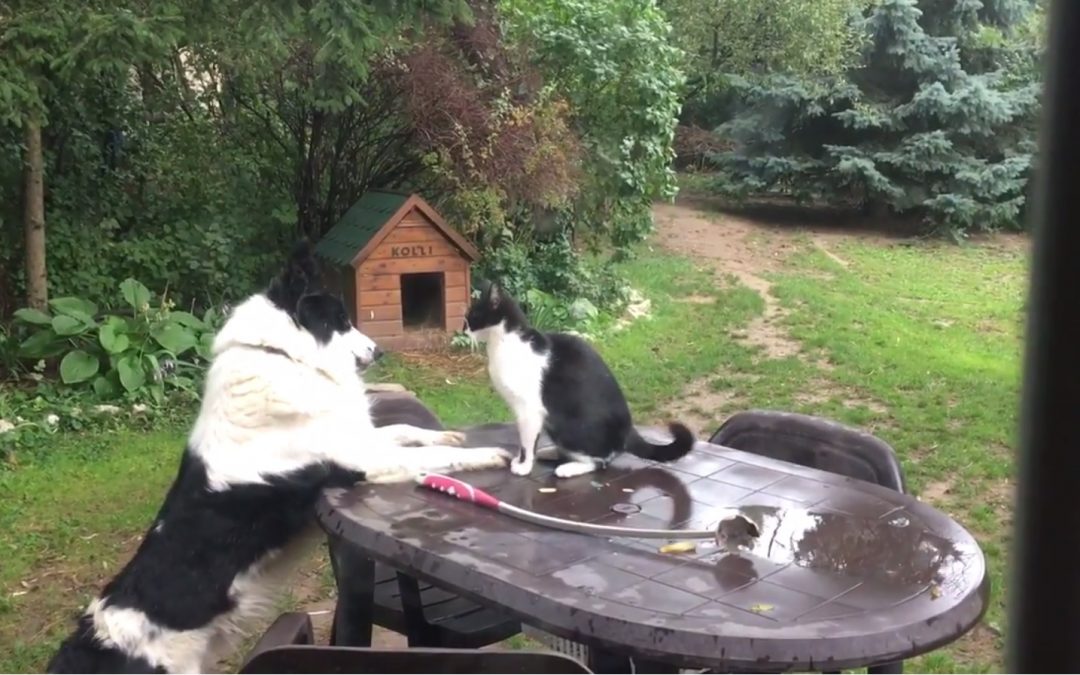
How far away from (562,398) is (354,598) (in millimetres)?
781

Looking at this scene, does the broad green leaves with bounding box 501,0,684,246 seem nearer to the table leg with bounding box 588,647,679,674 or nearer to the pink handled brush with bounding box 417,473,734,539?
the pink handled brush with bounding box 417,473,734,539

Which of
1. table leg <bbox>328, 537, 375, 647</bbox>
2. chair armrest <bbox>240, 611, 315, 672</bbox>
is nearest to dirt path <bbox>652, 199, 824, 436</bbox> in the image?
table leg <bbox>328, 537, 375, 647</bbox>

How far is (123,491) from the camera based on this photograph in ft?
17.0

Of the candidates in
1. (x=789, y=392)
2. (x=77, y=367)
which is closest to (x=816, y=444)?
(x=789, y=392)

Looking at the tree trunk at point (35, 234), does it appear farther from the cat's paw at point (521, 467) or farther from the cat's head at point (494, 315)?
the cat's paw at point (521, 467)

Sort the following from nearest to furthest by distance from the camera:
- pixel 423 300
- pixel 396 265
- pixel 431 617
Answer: pixel 431 617 < pixel 396 265 < pixel 423 300

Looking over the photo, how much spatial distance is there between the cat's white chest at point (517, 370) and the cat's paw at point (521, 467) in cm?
16

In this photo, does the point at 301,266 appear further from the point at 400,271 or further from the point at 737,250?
the point at 737,250

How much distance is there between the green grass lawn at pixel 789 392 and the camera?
4.38 meters

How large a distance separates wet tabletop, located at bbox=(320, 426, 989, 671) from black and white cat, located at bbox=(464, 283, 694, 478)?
0.05 metres

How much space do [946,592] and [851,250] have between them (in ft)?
34.7

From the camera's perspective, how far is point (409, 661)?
5.76 ft

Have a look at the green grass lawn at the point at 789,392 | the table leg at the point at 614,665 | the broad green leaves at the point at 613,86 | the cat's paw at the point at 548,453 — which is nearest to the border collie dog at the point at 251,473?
the cat's paw at the point at 548,453

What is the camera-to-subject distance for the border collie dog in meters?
2.66
